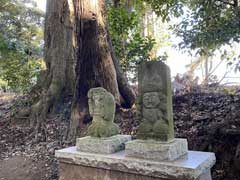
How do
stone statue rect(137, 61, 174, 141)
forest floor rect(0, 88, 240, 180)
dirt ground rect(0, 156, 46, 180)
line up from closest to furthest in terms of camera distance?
stone statue rect(137, 61, 174, 141) < forest floor rect(0, 88, 240, 180) < dirt ground rect(0, 156, 46, 180)

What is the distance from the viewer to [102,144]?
10.2 feet

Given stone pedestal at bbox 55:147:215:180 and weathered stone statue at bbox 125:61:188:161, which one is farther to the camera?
weathered stone statue at bbox 125:61:188:161

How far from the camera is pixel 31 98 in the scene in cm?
667

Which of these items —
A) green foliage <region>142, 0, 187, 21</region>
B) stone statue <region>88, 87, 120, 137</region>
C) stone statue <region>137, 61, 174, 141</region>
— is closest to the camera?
stone statue <region>137, 61, 174, 141</region>

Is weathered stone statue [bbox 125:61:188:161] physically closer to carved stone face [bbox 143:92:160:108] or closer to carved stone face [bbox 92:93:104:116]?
carved stone face [bbox 143:92:160:108]

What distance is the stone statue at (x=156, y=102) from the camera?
9.06 ft

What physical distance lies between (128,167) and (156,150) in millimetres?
340

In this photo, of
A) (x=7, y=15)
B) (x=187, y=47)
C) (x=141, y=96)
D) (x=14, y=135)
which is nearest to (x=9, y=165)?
(x=14, y=135)

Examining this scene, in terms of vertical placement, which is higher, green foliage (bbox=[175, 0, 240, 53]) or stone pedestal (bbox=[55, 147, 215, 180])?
green foliage (bbox=[175, 0, 240, 53])

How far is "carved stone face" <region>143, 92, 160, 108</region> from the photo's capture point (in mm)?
2781

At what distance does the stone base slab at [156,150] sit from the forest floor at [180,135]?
39.3 inches

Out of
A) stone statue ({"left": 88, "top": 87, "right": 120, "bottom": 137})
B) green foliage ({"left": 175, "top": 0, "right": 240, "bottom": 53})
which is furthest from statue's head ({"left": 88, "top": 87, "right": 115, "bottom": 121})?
green foliage ({"left": 175, "top": 0, "right": 240, "bottom": 53})

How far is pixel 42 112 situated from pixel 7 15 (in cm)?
442

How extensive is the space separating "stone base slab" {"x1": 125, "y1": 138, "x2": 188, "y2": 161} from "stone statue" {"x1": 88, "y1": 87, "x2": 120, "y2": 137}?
463 millimetres
